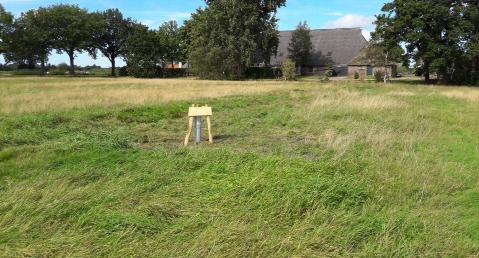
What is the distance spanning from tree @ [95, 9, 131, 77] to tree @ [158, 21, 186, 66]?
803cm

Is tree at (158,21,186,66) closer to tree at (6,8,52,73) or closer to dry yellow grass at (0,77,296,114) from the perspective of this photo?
tree at (6,8,52,73)

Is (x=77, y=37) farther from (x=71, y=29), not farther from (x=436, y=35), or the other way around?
(x=436, y=35)

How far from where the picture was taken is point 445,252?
459 centimetres

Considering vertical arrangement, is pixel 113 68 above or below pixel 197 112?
above

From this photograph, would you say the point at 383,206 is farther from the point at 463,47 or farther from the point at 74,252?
the point at 463,47

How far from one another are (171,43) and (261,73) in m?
22.2

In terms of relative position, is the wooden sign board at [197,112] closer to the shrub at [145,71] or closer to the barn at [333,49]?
the shrub at [145,71]

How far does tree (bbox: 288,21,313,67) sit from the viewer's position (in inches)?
3206

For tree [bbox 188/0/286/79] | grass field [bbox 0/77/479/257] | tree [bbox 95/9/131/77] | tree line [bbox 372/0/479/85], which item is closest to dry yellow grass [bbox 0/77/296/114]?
grass field [bbox 0/77/479/257]

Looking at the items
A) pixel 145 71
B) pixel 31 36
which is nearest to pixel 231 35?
pixel 145 71

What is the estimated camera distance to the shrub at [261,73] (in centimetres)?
6862

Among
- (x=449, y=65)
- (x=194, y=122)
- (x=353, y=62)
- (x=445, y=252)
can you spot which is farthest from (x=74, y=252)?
(x=353, y=62)

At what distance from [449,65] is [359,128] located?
42612 millimetres

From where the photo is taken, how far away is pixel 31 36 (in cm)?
7981
